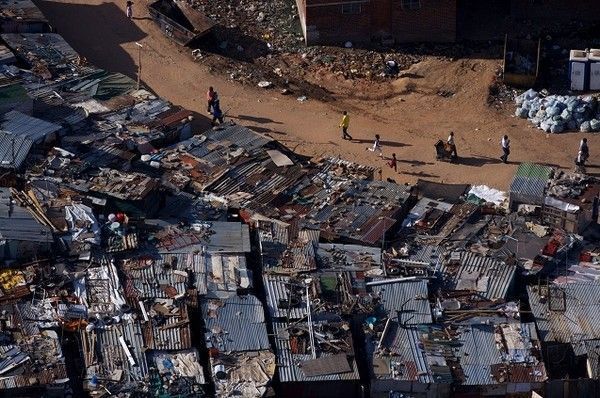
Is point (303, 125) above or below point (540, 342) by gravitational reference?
above

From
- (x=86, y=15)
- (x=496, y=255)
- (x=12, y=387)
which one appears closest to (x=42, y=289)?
(x=12, y=387)

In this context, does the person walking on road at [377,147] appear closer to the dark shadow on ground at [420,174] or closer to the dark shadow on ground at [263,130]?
the dark shadow on ground at [420,174]

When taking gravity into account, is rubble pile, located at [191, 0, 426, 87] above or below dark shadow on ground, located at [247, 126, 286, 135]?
above

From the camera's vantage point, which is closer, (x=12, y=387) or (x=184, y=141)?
(x=12, y=387)

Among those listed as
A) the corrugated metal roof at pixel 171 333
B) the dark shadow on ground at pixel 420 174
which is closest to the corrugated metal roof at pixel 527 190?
the dark shadow on ground at pixel 420 174

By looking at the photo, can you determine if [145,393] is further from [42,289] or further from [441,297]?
[441,297]

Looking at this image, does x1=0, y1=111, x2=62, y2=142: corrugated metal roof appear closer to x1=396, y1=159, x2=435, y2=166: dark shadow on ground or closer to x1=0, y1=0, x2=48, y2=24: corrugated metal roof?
x1=0, y1=0, x2=48, y2=24: corrugated metal roof

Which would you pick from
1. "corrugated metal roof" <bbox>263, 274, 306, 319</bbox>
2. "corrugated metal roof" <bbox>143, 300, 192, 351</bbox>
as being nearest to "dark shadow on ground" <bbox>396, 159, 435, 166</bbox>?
"corrugated metal roof" <bbox>263, 274, 306, 319</bbox>
